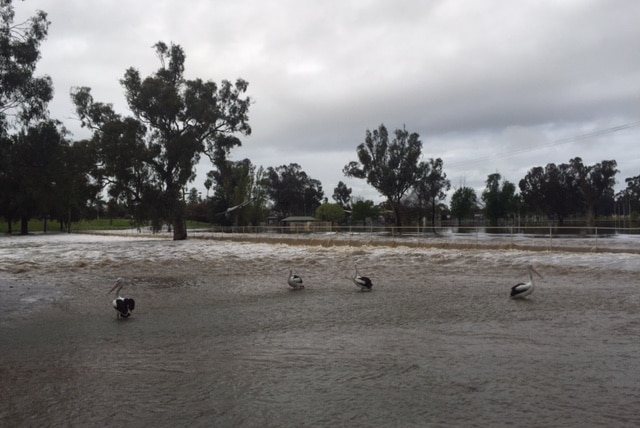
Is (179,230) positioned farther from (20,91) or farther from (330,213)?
(330,213)

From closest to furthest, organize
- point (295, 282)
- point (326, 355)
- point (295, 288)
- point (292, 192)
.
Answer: point (326, 355), point (295, 282), point (295, 288), point (292, 192)

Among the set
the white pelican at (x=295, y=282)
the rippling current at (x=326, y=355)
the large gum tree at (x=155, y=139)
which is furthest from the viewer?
the large gum tree at (x=155, y=139)

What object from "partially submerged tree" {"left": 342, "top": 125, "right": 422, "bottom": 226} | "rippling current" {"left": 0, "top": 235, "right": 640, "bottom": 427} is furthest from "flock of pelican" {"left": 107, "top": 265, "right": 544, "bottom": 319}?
"partially submerged tree" {"left": 342, "top": 125, "right": 422, "bottom": 226}

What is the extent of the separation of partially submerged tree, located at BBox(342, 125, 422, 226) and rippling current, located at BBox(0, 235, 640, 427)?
213 ft

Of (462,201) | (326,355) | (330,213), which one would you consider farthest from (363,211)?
(326,355)

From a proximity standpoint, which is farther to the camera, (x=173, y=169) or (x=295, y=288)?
(x=173, y=169)

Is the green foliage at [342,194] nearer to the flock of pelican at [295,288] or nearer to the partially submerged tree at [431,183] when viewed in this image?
the partially submerged tree at [431,183]

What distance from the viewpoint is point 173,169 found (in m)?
49.2

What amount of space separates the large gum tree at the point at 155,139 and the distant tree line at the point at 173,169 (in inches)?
3.7

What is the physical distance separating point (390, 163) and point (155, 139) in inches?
1617

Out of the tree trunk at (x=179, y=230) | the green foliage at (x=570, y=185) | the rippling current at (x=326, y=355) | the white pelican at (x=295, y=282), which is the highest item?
the green foliage at (x=570, y=185)

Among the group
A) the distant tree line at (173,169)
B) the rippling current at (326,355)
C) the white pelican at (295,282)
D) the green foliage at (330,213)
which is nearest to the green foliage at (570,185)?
the distant tree line at (173,169)

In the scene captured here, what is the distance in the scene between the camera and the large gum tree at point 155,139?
46.4m

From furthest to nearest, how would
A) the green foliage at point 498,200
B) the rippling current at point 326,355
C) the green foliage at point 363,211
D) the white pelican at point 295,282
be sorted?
the green foliage at point 363,211 → the green foliage at point 498,200 → the white pelican at point 295,282 → the rippling current at point 326,355
